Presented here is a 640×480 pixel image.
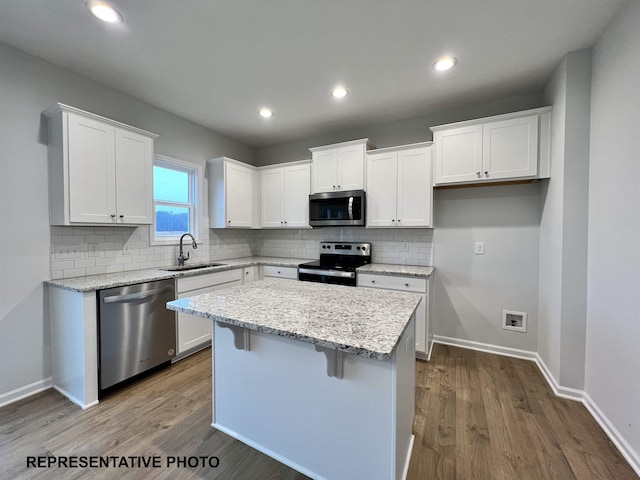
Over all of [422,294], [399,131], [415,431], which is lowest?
[415,431]

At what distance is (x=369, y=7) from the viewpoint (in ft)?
5.38

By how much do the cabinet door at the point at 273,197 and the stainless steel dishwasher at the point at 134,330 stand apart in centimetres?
172

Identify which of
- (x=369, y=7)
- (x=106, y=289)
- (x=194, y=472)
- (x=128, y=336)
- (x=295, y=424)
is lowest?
(x=194, y=472)

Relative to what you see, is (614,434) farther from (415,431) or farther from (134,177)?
(134,177)

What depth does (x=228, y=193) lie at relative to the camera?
11.7 feet

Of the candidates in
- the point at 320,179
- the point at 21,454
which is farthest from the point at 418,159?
the point at 21,454

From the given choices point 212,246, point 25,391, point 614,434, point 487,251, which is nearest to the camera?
point 614,434

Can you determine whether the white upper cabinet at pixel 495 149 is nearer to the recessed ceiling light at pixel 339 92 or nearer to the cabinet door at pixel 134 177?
the recessed ceiling light at pixel 339 92

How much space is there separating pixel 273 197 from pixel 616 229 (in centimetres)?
342

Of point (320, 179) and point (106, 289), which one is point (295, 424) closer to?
point (106, 289)

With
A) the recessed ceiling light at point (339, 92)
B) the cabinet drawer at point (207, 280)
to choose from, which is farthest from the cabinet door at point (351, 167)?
the cabinet drawer at point (207, 280)

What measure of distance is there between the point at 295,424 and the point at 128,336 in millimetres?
1707

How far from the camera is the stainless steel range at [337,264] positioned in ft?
9.89

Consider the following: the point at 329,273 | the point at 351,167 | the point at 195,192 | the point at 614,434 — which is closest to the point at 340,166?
the point at 351,167
